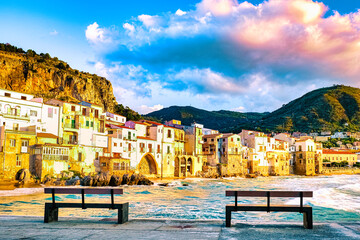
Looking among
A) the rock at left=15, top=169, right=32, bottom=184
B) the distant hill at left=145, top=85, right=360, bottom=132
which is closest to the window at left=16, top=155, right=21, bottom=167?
the rock at left=15, top=169, right=32, bottom=184

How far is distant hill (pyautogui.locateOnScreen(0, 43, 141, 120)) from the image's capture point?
84.9 m

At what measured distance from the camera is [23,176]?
38.5 metres

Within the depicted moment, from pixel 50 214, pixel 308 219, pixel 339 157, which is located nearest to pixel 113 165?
pixel 50 214

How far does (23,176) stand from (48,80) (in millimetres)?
59923

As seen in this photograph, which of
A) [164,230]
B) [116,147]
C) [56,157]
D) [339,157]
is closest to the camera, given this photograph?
[164,230]

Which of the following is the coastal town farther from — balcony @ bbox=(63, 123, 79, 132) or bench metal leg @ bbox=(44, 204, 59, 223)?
bench metal leg @ bbox=(44, 204, 59, 223)

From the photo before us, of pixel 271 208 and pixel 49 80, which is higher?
pixel 49 80

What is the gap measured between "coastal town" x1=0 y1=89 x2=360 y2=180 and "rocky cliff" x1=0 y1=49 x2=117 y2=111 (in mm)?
29444

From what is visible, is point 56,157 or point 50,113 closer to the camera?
point 56,157

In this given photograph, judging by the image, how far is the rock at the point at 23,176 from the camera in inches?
1498

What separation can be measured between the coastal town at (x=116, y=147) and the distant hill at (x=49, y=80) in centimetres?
2881

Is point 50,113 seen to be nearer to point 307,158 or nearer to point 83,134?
point 83,134

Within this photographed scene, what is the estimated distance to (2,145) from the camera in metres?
38.9

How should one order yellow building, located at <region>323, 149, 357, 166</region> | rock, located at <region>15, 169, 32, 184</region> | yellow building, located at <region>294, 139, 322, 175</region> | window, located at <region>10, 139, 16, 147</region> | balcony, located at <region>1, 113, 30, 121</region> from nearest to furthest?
rock, located at <region>15, 169, 32, 184</region> → window, located at <region>10, 139, 16, 147</region> → balcony, located at <region>1, 113, 30, 121</region> → yellow building, located at <region>294, 139, 322, 175</region> → yellow building, located at <region>323, 149, 357, 166</region>
